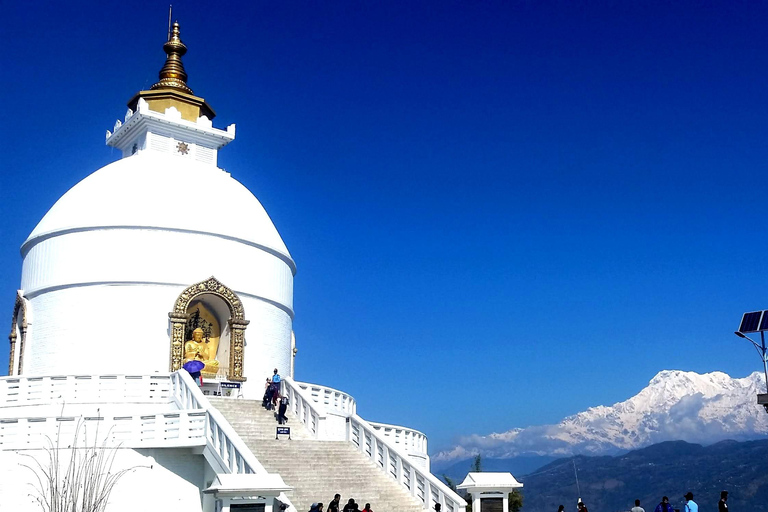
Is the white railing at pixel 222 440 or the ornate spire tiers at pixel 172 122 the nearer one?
the white railing at pixel 222 440

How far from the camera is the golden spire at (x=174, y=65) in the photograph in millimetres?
36156

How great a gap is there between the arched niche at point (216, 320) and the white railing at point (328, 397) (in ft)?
13.0

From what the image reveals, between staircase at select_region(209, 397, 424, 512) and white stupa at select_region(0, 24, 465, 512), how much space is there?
A: 0.19ft

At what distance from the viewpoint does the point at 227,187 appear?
1257 inches

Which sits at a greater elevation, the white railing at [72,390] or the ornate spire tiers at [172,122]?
the ornate spire tiers at [172,122]

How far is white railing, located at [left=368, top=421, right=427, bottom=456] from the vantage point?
25219mm

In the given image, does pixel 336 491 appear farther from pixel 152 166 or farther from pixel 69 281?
pixel 152 166

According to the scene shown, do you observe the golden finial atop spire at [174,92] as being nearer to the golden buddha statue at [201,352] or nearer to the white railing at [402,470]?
the golden buddha statue at [201,352]

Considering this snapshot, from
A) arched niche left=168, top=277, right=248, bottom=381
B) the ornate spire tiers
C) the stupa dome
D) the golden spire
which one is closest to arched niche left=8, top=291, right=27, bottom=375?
the stupa dome

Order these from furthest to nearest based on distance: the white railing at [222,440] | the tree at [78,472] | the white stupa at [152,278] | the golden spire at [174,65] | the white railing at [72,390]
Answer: the golden spire at [174,65]
the white stupa at [152,278]
the white railing at [72,390]
the tree at [78,472]
the white railing at [222,440]

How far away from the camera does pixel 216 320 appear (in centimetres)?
2920

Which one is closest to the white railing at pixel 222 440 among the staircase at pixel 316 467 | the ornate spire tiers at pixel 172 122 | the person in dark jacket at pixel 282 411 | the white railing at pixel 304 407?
the staircase at pixel 316 467

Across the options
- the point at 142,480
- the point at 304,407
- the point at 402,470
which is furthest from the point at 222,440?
the point at 304,407

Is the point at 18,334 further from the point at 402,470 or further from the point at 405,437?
the point at 402,470
